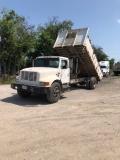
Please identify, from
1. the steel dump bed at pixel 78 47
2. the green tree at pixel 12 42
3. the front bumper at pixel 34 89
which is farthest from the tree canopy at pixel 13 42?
the front bumper at pixel 34 89

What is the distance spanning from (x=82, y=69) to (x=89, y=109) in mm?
6708

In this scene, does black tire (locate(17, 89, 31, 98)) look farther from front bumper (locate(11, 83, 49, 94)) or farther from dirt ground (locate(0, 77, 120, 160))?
dirt ground (locate(0, 77, 120, 160))

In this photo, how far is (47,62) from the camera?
11352mm

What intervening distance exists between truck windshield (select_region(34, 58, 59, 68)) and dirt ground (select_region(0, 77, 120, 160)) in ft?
7.97

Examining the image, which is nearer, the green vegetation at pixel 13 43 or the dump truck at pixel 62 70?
the dump truck at pixel 62 70

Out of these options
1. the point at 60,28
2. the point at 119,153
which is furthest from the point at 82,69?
the point at 60,28

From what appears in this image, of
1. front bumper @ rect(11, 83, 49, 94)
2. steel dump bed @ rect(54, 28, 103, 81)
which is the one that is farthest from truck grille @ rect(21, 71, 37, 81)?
steel dump bed @ rect(54, 28, 103, 81)

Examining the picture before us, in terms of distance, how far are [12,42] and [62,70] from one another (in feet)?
34.5

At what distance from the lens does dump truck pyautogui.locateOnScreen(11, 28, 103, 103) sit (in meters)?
9.81

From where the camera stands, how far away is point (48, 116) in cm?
765

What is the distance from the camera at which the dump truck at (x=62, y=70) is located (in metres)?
9.81

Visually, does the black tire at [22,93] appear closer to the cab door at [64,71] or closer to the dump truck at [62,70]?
the dump truck at [62,70]

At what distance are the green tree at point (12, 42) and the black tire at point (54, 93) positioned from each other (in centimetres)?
1088

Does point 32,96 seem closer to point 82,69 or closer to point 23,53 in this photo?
point 82,69
